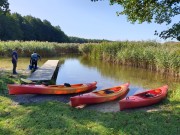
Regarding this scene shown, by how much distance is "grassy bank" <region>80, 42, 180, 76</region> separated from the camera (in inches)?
732

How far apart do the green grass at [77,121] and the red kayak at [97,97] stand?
0.43 m

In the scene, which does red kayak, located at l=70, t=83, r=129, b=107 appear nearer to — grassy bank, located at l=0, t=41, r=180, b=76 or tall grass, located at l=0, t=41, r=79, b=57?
grassy bank, located at l=0, t=41, r=180, b=76

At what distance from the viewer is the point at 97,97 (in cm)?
1033

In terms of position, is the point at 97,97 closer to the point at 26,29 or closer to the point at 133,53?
the point at 133,53

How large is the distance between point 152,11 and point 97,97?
3578 mm

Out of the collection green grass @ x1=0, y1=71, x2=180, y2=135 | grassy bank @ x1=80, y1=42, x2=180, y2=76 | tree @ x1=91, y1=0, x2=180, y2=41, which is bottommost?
green grass @ x1=0, y1=71, x2=180, y2=135

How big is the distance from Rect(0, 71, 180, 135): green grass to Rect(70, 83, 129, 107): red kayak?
0.43m

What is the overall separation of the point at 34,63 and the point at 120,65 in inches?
402

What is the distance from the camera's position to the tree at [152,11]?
27.4 ft

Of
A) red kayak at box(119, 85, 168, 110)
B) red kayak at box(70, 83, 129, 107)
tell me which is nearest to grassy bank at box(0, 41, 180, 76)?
red kayak at box(119, 85, 168, 110)

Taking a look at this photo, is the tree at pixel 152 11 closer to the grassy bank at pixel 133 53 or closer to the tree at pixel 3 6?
the grassy bank at pixel 133 53

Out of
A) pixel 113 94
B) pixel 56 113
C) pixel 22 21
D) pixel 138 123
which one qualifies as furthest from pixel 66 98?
pixel 22 21

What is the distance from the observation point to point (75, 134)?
6527 millimetres

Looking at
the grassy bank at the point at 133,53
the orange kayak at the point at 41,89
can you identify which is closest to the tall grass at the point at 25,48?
the grassy bank at the point at 133,53
